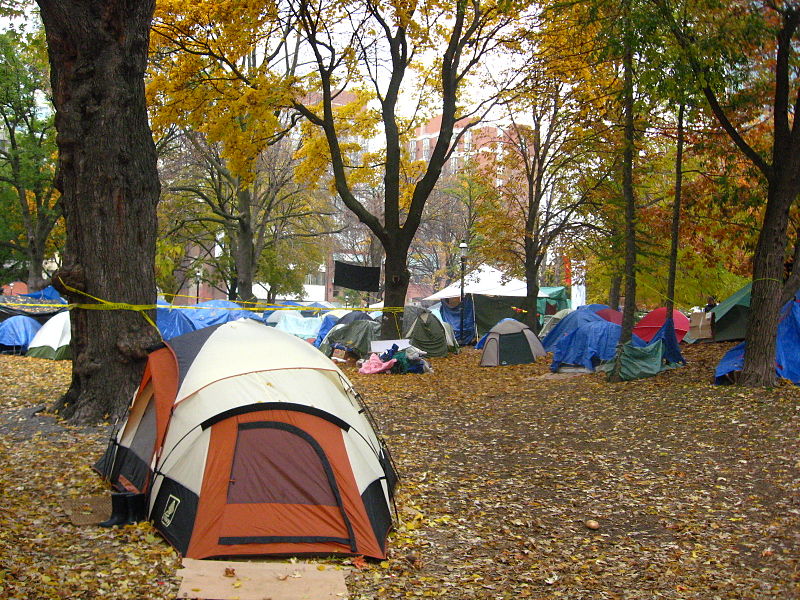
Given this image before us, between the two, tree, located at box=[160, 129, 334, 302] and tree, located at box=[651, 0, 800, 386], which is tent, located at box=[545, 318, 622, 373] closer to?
tree, located at box=[651, 0, 800, 386]

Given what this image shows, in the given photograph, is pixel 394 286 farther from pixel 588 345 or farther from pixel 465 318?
pixel 465 318

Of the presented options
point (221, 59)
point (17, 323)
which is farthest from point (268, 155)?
point (221, 59)

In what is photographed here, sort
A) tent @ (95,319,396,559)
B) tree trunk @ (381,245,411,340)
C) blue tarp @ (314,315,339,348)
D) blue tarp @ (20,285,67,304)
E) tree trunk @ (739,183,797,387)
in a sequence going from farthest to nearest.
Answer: blue tarp @ (20,285,67,304) < blue tarp @ (314,315,339,348) < tree trunk @ (381,245,411,340) < tree trunk @ (739,183,797,387) < tent @ (95,319,396,559)

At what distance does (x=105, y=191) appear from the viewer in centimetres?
823

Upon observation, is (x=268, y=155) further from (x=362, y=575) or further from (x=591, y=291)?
(x=362, y=575)

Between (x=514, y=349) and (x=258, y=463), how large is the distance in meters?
14.4

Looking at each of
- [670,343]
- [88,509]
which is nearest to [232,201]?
[670,343]

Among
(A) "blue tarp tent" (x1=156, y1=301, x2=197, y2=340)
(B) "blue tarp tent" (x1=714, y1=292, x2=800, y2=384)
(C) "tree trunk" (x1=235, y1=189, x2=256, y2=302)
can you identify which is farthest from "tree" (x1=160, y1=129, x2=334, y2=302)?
(B) "blue tarp tent" (x1=714, y1=292, x2=800, y2=384)

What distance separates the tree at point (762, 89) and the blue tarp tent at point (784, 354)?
1.62 ft

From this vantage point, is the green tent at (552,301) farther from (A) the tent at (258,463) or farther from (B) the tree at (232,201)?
(A) the tent at (258,463)

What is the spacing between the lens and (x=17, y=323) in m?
19.9

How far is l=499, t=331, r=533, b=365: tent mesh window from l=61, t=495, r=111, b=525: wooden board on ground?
45.5 ft

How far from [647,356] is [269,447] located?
9974mm

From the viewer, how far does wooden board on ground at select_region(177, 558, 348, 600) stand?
175 inches
